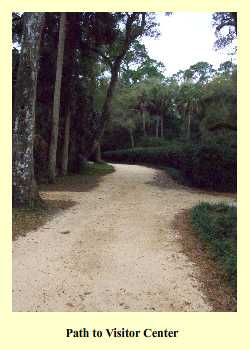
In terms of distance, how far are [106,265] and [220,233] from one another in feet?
8.91

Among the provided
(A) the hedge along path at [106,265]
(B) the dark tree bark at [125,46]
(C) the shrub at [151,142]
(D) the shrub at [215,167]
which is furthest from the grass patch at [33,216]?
(C) the shrub at [151,142]

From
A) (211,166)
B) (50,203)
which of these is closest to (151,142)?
(211,166)

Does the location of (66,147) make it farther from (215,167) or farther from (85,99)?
(215,167)

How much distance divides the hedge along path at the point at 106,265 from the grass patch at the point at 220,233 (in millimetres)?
525

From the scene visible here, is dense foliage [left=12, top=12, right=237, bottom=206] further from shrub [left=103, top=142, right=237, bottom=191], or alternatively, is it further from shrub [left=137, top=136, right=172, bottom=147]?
shrub [left=137, top=136, right=172, bottom=147]

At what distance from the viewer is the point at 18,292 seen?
17.0ft

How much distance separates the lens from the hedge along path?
4.99 meters

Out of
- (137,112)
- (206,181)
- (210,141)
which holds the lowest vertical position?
(206,181)

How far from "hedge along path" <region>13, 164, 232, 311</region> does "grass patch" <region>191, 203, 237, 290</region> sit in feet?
1.72

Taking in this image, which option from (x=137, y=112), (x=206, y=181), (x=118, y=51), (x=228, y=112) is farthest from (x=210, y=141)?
(x=137, y=112)

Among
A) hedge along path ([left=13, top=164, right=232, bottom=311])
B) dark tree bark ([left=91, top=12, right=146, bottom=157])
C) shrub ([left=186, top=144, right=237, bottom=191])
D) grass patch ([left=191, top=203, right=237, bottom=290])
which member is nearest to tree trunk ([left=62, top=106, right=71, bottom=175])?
dark tree bark ([left=91, top=12, right=146, bottom=157])

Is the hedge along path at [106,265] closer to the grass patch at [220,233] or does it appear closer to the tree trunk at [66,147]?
the grass patch at [220,233]
